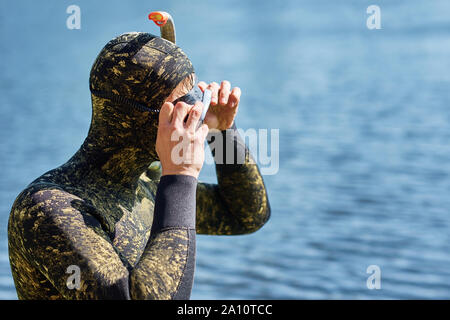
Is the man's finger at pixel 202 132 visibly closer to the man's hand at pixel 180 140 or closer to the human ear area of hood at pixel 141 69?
the man's hand at pixel 180 140

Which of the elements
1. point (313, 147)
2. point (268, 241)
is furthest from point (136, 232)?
point (313, 147)

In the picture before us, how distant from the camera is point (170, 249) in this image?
2416mm

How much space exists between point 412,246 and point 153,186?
8.61 m

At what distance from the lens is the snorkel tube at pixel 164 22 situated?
2.99m

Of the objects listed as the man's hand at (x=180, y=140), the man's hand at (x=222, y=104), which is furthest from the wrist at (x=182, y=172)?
the man's hand at (x=222, y=104)

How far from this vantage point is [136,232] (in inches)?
114

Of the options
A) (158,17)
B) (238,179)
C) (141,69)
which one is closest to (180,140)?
(141,69)

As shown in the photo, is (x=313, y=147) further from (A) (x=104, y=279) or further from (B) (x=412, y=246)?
(A) (x=104, y=279)

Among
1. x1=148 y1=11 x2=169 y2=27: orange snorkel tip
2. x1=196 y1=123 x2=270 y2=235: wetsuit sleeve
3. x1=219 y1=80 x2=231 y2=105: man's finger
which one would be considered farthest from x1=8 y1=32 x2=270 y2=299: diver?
x1=148 y1=11 x2=169 y2=27: orange snorkel tip

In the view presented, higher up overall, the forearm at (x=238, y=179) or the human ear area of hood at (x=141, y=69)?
the human ear area of hood at (x=141, y=69)

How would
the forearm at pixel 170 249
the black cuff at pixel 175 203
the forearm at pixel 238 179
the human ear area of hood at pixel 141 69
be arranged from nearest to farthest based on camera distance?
1. the forearm at pixel 170 249
2. the black cuff at pixel 175 203
3. the human ear area of hood at pixel 141 69
4. the forearm at pixel 238 179

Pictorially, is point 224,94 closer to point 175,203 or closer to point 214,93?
point 214,93

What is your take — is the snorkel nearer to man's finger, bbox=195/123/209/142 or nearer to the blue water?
man's finger, bbox=195/123/209/142

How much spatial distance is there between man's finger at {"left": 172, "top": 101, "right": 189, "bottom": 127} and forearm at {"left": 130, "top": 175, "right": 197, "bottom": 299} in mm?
211
